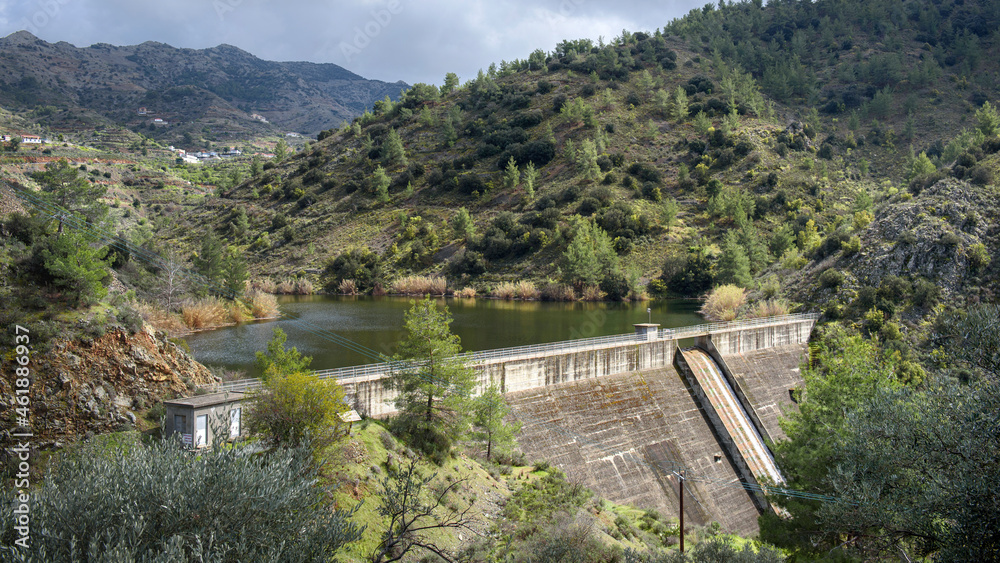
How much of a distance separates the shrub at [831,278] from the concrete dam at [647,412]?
16561mm

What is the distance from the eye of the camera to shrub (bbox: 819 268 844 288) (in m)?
51.9

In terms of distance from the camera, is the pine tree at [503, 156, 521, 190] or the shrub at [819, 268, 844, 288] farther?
the pine tree at [503, 156, 521, 190]

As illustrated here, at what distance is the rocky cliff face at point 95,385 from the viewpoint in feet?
57.7

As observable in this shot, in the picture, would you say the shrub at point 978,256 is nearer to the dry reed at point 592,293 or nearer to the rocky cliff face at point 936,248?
the rocky cliff face at point 936,248

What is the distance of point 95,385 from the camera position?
19047 mm

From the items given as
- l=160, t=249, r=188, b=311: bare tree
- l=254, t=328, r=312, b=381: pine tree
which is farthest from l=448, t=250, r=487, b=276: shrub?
l=254, t=328, r=312, b=381: pine tree

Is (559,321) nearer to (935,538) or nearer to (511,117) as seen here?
(935,538)

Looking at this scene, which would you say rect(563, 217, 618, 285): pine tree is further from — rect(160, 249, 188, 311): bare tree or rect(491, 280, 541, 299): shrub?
rect(160, 249, 188, 311): bare tree

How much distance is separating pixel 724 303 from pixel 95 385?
60497 mm

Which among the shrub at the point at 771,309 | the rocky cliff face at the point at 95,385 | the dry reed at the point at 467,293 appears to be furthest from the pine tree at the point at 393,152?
the rocky cliff face at the point at 95,385

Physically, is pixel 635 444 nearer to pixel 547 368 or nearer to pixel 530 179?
pixel 547 368

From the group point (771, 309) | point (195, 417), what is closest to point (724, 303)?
point (771, 309)

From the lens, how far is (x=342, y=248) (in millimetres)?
96125

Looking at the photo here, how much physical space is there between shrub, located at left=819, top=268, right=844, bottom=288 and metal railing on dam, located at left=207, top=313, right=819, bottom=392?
3713 millimetres
